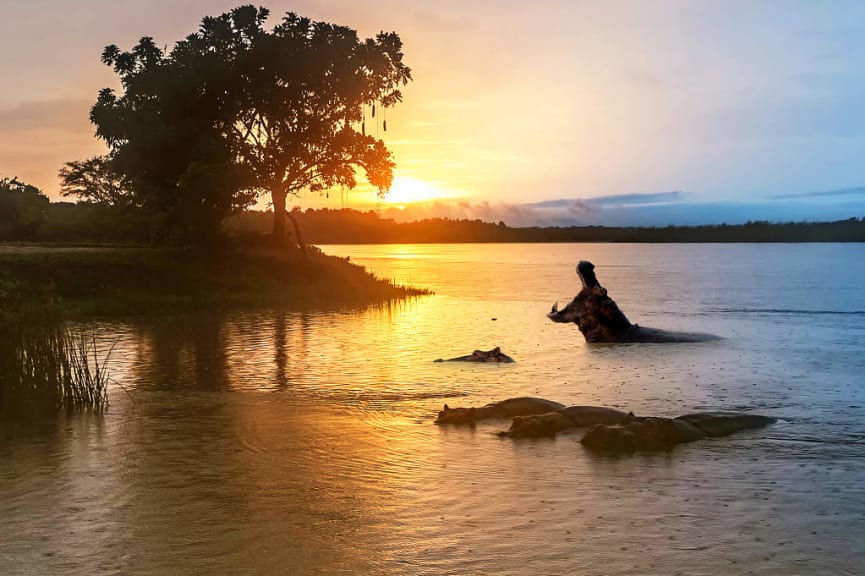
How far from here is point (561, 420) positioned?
582 inches

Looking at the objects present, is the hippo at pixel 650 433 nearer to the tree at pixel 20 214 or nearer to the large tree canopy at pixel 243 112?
the large tree canopy at pixel 243 112

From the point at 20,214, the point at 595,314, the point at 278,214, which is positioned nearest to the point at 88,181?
the point at 20,214

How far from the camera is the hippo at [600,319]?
28.7m

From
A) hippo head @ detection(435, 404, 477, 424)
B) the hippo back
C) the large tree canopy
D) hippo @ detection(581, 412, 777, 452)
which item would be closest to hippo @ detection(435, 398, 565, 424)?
hippo head @ detection(435, 404, 477, 424)

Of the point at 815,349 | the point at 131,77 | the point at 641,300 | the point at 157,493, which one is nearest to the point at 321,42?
the point at 131,77

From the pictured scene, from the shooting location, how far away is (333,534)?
31.4 ft

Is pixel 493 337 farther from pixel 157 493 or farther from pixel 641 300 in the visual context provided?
pixel 641 300

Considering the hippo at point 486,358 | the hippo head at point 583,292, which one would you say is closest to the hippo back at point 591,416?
the hippo at point 486,358

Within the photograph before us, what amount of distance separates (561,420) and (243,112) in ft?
147

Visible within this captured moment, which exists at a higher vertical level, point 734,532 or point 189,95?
point 189,95

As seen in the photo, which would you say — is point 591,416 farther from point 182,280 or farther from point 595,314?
point 182,280

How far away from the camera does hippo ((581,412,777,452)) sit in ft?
44.3

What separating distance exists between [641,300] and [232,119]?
2900 centimetres

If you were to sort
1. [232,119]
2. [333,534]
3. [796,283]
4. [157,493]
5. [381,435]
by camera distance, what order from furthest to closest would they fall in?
1. [796,283]
2. [232,119]
3. [381,435]
4. [157,493]
5. [333,534]
